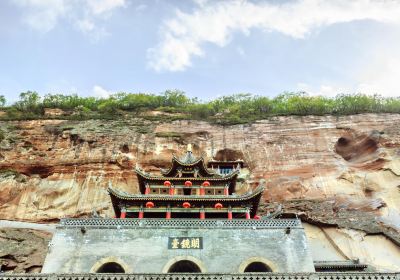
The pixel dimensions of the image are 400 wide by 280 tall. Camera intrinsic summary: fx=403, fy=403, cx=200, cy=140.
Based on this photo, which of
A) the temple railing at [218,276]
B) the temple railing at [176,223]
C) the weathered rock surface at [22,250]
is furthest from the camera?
the weathered rock surface at [22,250]

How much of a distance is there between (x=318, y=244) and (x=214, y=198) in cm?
1072

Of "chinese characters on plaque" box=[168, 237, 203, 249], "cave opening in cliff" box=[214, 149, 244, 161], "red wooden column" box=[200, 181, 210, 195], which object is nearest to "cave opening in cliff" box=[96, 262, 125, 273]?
"chinese characters on plaque" box=[168, 237, 203, 249]

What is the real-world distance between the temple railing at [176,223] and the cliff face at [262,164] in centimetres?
998

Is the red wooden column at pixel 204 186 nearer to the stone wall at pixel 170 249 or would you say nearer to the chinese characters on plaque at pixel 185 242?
the stone wall at pixel 170 249

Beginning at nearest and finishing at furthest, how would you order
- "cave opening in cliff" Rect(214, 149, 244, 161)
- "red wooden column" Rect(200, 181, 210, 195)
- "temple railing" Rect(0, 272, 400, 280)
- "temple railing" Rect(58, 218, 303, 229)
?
"temple railing" Rect(0, 272, 400, 280)
"temple railing" Rect(58, 218, 303, 229)
"red wooden column" Rect(200, 181, 210, 195)
"cave opening in cliff" Rect(214, 149, 244, 161)

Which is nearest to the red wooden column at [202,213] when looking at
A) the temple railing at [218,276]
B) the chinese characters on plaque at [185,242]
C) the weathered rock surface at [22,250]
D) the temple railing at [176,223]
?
the temple railing at [176,223]

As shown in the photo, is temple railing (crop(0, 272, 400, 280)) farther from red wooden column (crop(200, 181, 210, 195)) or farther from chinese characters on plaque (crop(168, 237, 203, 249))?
red wooden column (crop(200, 181, 210, 195))

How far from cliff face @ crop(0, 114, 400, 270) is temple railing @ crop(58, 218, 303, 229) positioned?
998 cm

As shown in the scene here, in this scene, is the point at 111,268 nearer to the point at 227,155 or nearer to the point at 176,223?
the point at 176,223

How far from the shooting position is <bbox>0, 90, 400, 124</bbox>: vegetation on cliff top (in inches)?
1501

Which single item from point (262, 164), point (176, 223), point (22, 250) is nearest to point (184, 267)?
point (176, 223)

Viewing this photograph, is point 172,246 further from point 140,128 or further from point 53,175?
point 140,128

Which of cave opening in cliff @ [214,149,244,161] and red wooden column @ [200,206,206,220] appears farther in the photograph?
cave opening in cliff @ [214,149,244,161]

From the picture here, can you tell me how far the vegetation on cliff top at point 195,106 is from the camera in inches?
1501
